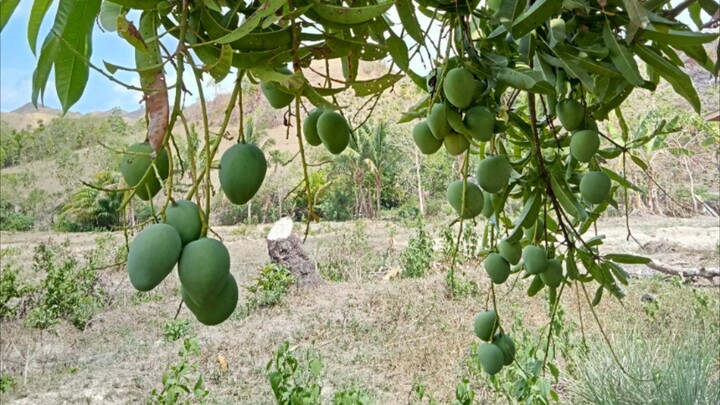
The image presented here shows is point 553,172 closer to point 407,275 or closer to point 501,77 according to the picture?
point 501,77

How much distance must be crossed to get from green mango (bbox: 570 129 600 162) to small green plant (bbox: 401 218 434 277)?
575cm

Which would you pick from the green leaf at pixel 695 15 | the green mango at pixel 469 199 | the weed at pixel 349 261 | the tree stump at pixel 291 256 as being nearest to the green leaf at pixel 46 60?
the green mango at pixel 469 199

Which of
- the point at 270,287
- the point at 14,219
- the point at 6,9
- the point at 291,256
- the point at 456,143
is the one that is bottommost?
the point at 14,219

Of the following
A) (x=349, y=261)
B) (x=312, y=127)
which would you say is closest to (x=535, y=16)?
(x=312, y=127)

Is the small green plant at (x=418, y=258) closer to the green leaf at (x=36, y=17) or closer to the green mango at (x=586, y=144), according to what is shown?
the green mango at (x=586, y=144)

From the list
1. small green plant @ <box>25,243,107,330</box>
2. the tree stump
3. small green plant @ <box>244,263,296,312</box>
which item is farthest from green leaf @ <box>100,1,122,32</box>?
the tree stump

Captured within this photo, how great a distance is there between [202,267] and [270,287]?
5.39 m

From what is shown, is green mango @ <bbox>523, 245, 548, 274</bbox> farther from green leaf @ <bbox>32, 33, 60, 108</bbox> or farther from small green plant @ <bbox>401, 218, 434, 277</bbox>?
small green plant @ <bbox>401, 218, 434, 277</bbox>

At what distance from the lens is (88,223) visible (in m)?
16.2

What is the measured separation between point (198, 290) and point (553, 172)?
84 centimetres

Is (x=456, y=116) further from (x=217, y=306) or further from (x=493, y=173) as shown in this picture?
(x=217, y=306)

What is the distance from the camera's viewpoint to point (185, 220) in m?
0.42

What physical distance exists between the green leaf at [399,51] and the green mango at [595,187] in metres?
0.45

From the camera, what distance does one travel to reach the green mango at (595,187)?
0.90 metres
